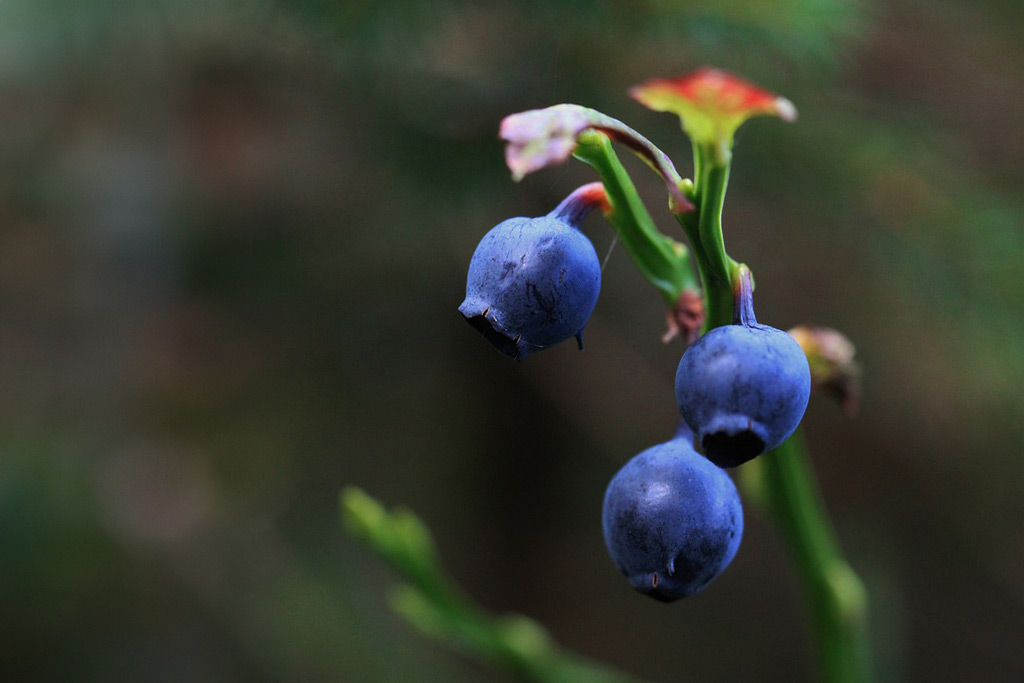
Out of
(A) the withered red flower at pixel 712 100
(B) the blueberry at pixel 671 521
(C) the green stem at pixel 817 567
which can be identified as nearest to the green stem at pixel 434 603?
(C) the green stem at pixel 817 567

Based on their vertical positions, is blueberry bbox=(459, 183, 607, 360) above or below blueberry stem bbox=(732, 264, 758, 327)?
below

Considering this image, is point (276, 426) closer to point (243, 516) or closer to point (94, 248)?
point (243, 516)

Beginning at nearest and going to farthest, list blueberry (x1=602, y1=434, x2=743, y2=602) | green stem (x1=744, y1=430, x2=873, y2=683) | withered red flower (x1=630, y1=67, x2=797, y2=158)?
withered red flower (x1=630, y1=67, x2=797, y2=158)
blueberry (x1=602, y1=434, x2=743, y2=602)
green stem (x1=744, y1=430, x2=873, y2=683)

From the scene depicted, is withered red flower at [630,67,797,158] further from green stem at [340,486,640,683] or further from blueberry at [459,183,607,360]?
green stem at [340,486,640,683]

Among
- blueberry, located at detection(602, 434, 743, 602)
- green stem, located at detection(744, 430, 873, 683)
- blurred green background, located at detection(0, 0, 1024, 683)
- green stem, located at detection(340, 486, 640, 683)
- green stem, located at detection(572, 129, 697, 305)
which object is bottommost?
blueberry, located at detection(602, 434, 743, 602)

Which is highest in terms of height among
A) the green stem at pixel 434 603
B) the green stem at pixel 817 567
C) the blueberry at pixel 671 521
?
the green stem at pixel 817 567

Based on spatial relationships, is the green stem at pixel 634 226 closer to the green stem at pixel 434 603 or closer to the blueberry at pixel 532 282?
the blueberry at pixel 532 282

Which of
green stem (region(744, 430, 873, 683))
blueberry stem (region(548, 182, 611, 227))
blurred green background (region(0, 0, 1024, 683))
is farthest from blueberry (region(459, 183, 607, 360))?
blurred green background (region(0, 0, 1024, 683))
